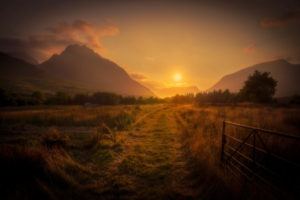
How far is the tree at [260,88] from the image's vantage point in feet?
98.3

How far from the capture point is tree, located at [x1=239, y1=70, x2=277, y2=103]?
29961 mm

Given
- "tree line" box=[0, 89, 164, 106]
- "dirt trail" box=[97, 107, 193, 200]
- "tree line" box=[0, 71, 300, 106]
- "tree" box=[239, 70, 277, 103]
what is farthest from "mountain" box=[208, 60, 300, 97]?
"dirt trail" box=[97, 107, 193, 200]

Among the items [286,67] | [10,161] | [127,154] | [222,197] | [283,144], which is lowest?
[127,154]

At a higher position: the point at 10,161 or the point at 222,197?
the point at 10,161

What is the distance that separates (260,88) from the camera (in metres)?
30.3

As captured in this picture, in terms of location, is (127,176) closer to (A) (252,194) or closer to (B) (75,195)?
(B) (75,195)

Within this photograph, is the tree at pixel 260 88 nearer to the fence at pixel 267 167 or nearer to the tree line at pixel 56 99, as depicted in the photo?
the fence at pixel 267 167

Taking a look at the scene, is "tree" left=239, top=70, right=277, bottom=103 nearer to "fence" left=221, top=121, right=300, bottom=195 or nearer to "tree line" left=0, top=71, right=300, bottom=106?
"tree line" left=0, top=71, right=300, bottom=106

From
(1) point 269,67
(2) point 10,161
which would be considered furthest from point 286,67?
(2) point 10,161

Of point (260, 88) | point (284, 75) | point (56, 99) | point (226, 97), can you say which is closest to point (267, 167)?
point (260, 88)

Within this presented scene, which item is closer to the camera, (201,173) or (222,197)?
(222,197)

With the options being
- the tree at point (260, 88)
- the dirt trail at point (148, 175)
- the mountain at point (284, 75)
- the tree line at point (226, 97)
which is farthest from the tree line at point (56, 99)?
the mountain at point (284, 75)

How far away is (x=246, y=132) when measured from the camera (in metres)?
5.62

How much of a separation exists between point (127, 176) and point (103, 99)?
8043 cm
